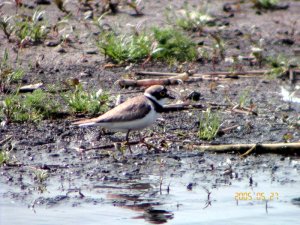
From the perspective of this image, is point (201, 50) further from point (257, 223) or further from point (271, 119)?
point (257, 223)

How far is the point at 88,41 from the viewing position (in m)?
12.3

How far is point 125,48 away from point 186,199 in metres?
4.20

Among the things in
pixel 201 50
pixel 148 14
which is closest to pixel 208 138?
pixel 201 50

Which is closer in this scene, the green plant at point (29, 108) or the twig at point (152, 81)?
the green plant at point (29, 108)

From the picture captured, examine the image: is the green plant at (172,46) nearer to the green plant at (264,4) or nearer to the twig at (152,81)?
the twig at (152,81)

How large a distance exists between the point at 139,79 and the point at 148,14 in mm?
2638

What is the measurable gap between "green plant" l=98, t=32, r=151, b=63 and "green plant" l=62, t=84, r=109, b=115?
1.70 m

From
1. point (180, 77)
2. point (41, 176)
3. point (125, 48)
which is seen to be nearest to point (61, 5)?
point (125, 48)

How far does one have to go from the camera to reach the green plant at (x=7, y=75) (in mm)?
10336

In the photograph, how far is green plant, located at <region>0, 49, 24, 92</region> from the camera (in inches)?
407

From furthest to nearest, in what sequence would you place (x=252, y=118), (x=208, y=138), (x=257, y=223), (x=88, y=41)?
(x=88, y=41) → (x=252, y=118) → (x=208, y=138) → (x=257, y=223)
